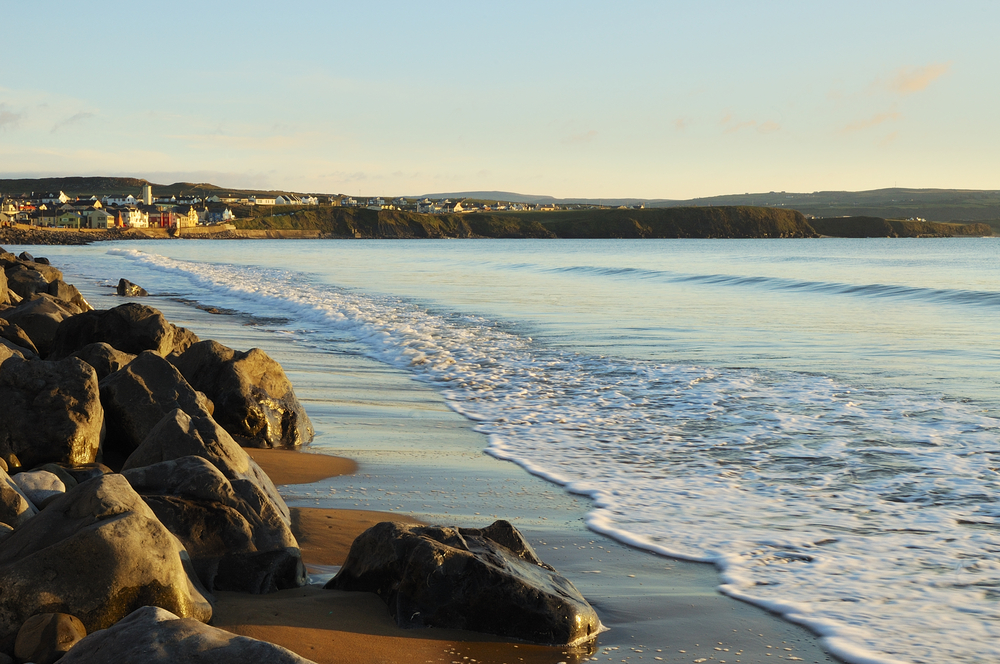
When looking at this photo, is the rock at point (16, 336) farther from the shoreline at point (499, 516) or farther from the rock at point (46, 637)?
the rock at point (46, 637)

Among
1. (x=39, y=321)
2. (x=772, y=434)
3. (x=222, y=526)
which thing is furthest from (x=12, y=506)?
(x=39, y=321)

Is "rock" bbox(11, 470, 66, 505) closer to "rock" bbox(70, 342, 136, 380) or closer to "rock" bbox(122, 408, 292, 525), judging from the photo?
"rock" bbox(122, 408, 292, 525)

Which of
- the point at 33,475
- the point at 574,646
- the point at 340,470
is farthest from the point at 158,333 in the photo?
the point at 574,646

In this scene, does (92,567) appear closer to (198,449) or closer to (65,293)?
(198,449)

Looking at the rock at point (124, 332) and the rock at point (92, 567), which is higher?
the rock at point (124, 332)

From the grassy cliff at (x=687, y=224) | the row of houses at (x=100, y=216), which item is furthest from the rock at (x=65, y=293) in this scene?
the grassy cliff at (x=687, y=224)

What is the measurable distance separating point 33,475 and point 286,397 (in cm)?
317

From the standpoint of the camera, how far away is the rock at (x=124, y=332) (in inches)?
355

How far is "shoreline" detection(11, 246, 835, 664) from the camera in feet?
12.3

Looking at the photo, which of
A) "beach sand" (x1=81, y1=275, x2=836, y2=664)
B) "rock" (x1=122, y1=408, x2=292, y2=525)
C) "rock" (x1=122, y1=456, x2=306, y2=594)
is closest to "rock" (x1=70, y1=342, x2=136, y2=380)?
"beach sand" (x1=81, y1=275, x2=836, y2=664)

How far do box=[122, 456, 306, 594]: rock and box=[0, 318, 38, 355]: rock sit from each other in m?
5.66

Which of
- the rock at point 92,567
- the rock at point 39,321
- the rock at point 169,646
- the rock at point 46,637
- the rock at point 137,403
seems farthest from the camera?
the rock at point 39,321

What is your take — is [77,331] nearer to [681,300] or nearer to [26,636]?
[26,636]

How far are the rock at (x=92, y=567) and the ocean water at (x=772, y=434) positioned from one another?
2.70 m
